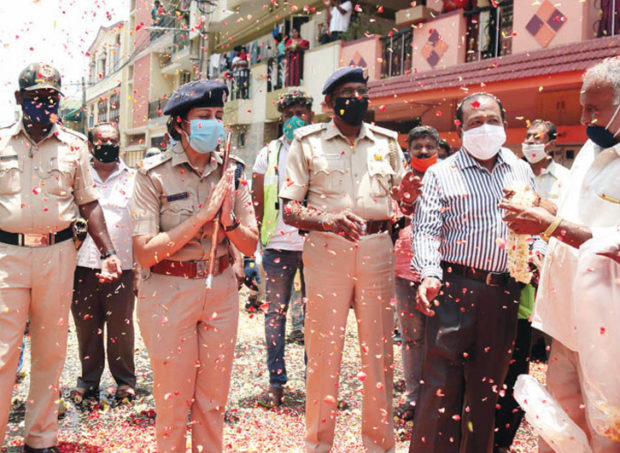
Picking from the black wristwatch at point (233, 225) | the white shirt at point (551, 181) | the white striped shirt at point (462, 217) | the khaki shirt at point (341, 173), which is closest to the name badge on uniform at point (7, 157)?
the black wristwatch at point (233, 225)

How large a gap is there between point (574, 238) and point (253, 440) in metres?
2.54

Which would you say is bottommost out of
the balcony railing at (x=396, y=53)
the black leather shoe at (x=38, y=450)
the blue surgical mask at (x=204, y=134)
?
the black leather shoe at (x=38, y=450)

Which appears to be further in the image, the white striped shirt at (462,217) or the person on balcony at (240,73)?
the person on balcony at (240,73)

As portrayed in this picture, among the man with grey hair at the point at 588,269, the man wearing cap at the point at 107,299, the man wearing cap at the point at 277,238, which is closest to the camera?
the man with grey hair at the point at 588,269

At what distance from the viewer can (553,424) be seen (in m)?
2.77

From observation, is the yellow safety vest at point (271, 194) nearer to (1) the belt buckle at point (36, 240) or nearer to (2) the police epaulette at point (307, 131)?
(2) the police epaulette at point (307, 131)

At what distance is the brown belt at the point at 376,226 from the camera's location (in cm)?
370

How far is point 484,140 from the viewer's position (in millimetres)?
3428

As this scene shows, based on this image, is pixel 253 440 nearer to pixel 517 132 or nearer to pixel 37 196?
pixel 37 196

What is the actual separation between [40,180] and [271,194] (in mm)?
2039

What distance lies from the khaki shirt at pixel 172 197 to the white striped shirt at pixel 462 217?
1.18 metres

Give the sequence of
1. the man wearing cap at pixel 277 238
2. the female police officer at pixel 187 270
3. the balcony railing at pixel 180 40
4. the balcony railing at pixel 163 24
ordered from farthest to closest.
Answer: the balcony railing at pixel 163 24 → the balcony railing at pixel 180 40 → the man wearing cap at pixel 277 238 → the female police officer at pixel 187 270

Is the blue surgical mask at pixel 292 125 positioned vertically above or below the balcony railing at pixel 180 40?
below

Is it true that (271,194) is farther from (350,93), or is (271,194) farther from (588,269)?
(588,269)
